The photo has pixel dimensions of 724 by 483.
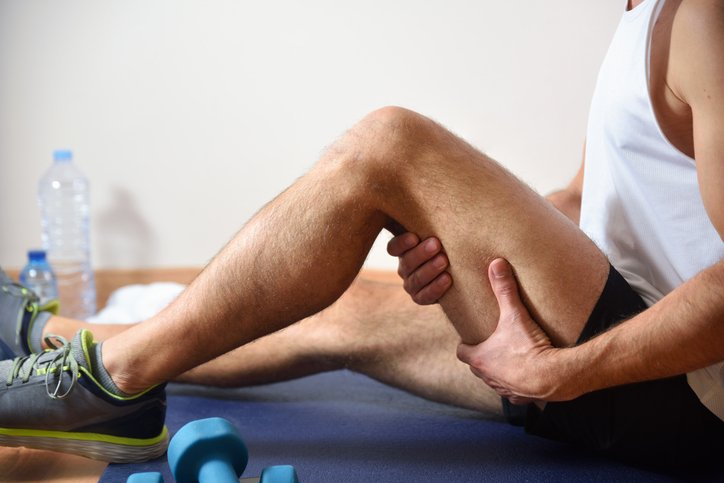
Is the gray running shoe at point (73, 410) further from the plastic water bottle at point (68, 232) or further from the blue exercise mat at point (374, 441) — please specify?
the plastic water bottle at point (68, 232)

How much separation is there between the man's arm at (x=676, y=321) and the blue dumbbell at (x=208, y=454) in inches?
12.3

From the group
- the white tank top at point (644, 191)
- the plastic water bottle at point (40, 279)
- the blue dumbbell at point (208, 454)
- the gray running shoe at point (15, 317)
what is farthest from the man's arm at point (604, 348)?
the plastic water bottle at point (40, 279)

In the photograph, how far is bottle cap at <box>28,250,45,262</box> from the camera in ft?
7.09

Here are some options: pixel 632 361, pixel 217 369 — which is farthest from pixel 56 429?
pixel 632 361

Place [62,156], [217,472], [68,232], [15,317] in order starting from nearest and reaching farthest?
[217,472] → [15,317] → [62,156] → [68,232]

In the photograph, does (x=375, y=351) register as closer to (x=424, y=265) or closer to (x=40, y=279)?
(x=424, y=265)

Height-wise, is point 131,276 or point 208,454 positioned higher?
point 208,454

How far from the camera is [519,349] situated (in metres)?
0.98

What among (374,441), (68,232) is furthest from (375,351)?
(68,232)

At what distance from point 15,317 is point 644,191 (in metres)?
1.00

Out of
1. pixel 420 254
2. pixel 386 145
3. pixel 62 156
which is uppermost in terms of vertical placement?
pixel 386 145

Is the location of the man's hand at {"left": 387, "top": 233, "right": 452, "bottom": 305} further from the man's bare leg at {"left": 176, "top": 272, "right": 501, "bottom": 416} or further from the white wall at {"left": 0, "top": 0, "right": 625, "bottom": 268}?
the white wall at {"left": 0, "top": 0, "right": 625, "bottom": 268}

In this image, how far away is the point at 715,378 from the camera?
3.26 feet

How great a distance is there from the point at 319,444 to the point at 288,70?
135 centimetres
